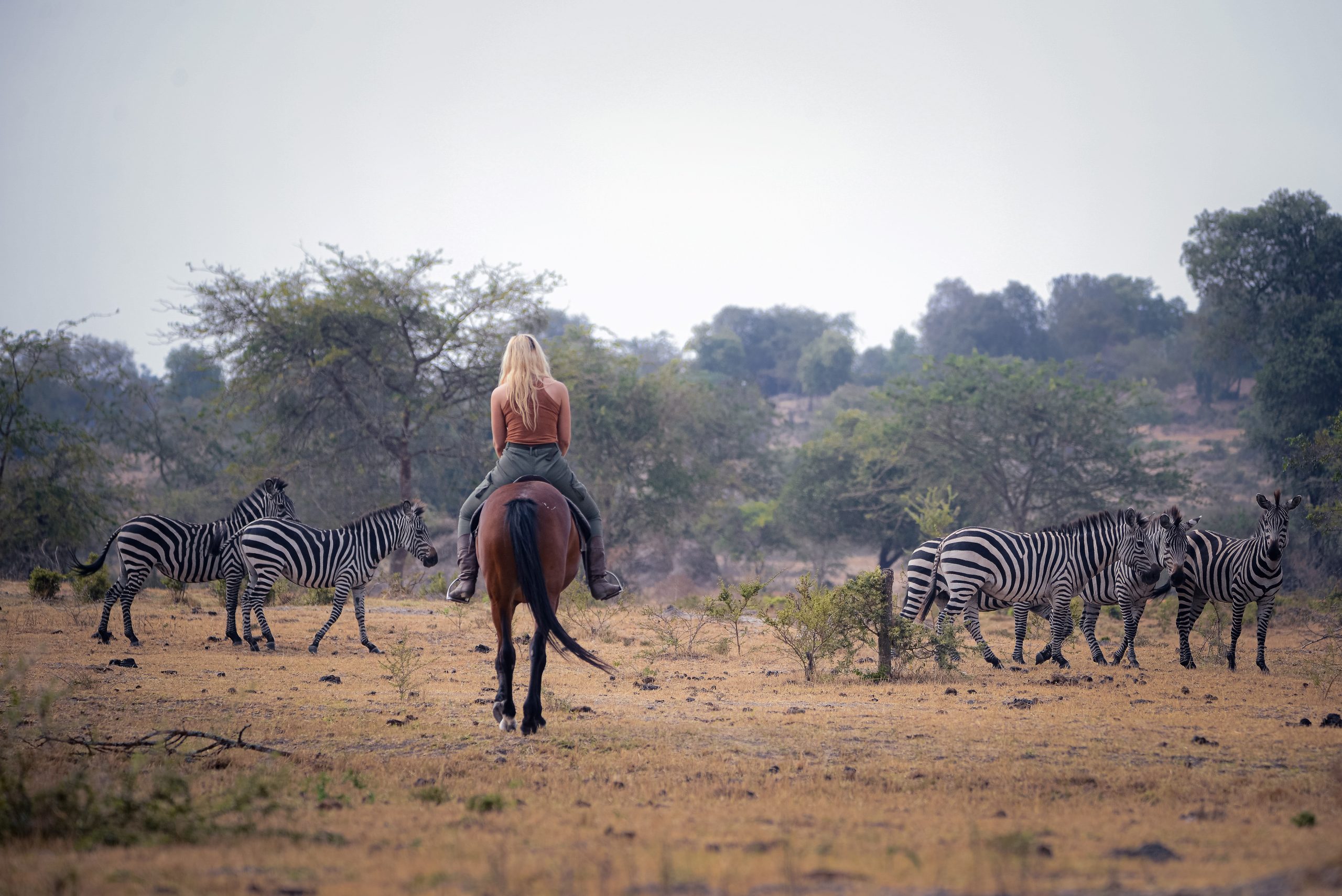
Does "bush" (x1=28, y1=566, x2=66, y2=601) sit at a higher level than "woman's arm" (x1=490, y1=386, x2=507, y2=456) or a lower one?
lower

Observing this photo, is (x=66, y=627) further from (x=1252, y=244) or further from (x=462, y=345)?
A: (x=1252, y=244)

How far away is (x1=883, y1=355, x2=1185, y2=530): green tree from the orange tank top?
21.7m

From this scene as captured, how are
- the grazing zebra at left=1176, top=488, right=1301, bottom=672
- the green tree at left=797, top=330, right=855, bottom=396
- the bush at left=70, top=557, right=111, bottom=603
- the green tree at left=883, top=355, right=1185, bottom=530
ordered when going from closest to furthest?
the grazing zebra at left=1176, top=488, right=1301, bottom=672
the bush at left=70, top=557, right=111, bottom=603
the green tree at left=883, top=355, right=1185, bottom=530
the green tree at left=797, top=330, right=855, bottom=396

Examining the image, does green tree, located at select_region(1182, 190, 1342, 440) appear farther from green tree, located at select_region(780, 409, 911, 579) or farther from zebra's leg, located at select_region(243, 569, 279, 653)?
zebra's leg, located at select_region(243, 569, 279, 653)

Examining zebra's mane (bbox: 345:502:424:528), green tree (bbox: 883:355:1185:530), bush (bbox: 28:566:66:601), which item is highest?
green tree (bbox: 883:355:1185:530)

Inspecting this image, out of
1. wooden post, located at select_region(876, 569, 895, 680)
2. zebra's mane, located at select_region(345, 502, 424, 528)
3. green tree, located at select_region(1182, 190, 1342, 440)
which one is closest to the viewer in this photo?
wooden post, located at select_region(876, 569, 895, 680)

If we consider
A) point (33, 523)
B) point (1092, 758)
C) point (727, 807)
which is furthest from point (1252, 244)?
point (33, 523)

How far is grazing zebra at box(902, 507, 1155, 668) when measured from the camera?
36.7ft

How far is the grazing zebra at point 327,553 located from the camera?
1152 centimetres

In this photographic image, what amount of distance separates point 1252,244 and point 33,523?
38.0 meters

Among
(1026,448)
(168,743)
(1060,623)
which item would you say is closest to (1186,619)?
(1060,623)

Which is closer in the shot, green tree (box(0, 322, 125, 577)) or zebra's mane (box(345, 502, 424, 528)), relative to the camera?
zebra's mane (box(345, 502, 424, 528))

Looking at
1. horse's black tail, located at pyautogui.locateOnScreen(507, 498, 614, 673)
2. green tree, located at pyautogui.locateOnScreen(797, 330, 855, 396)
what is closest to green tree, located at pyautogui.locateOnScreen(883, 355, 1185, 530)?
horse's black tail, located at pyautogui.locateOnScreen(507, 498, 614, 673)

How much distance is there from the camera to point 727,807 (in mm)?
4824
